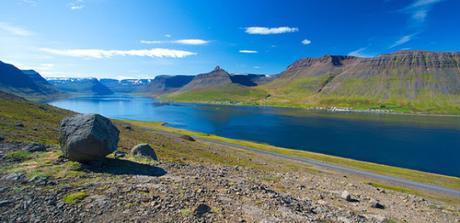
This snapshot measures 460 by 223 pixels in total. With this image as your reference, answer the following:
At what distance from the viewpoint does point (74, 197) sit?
15492mm

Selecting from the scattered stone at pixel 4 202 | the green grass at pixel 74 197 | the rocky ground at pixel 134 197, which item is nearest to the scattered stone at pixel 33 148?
the rocky ground at pixel 134 197

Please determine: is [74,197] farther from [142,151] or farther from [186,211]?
[142,151]

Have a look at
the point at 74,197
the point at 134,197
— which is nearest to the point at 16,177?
the point at 74,197

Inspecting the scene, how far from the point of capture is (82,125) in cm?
2017

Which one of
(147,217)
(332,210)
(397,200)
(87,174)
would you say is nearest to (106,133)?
(87,174)

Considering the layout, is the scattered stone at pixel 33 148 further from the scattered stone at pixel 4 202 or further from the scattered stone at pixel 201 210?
the scattered stone at pixel 201 210

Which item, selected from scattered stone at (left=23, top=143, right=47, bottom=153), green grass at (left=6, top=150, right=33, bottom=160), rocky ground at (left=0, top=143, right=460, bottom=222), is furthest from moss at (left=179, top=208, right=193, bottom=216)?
scattered stone at (left=23, top=143, right=47, bottom=153)

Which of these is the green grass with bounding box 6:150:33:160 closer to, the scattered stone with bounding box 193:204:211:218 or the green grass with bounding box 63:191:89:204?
the green grass with bounding box 63:191:89:204

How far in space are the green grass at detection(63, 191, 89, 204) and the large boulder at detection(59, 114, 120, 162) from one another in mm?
4716

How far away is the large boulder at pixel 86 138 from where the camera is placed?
1977 cm

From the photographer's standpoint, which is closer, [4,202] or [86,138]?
[4,202]

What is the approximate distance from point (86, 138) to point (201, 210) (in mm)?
10867

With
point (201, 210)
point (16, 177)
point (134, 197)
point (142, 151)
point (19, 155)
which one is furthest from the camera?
point (142, 151)

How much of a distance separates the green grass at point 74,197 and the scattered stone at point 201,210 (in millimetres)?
6933
